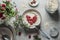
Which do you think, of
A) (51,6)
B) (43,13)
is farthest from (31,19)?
(51,6)

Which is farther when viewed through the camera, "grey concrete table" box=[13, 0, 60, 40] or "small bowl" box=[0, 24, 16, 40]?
"grey concrete table" box=[13, 0, 60, 40]

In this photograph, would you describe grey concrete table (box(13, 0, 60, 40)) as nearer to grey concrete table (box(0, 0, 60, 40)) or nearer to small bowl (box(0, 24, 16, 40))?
grey concrete table (box(0, 0, 60, 40))

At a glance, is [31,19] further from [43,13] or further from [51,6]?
[51,6]

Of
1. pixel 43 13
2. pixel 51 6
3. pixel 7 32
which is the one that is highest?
pixel 51 6

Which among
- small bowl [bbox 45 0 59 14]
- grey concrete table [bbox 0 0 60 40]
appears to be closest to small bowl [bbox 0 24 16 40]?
grey concrete table [bbox 0 0 60 40]

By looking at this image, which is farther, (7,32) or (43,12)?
(43,12)

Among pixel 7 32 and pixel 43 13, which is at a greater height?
pixel 43 13

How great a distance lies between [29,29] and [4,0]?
1.44 feet

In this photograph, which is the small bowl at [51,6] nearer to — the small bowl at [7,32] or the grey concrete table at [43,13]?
the grey concrete table at [43,13]

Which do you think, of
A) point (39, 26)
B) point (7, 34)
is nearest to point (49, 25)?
point (39, 26)

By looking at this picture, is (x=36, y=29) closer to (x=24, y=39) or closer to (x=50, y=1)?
(x=24, y=39)

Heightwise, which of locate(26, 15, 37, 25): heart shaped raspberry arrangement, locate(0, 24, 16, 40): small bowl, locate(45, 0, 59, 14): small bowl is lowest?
locate(0, 24, 16, 40): small bowl

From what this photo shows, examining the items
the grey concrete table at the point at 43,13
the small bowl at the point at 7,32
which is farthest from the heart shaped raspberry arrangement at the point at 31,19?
the small bowl at the point at 7,32

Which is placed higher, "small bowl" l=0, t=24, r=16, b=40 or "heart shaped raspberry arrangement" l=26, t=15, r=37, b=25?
"heart shaped raspberry arrangement" l=26, t=15, r=37, b=25
